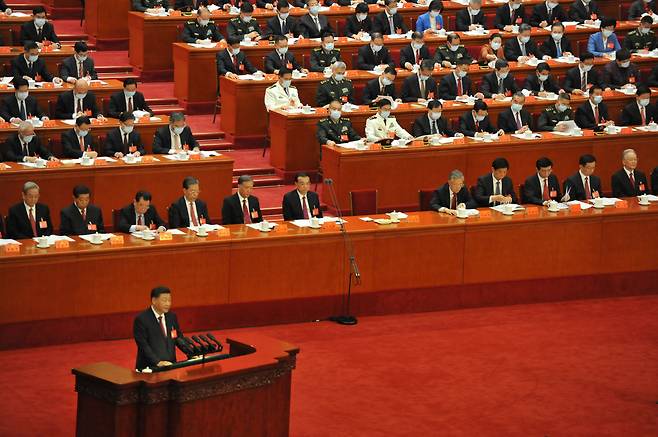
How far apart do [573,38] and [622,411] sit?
32.9 feet

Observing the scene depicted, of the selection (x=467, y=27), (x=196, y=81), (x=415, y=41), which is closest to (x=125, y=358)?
(x=196, y=81)

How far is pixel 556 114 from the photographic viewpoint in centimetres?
1667

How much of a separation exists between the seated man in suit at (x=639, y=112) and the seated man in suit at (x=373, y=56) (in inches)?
122

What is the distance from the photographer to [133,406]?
8172 millimetres

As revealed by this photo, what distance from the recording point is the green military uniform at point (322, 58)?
1734 cm

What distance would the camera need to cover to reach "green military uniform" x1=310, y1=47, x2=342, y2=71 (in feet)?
56.9

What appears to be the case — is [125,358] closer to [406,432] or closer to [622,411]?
[406,432]

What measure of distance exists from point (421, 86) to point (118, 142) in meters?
4.39

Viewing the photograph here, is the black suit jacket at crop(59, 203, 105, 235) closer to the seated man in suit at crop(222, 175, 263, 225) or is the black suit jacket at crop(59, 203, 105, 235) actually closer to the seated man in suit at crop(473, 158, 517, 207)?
the seated man in suit at crop(222, 175, 263, 225)

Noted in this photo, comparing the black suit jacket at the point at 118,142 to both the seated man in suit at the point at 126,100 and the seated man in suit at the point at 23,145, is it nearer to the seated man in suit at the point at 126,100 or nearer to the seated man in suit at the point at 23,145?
the seated man in suit at the point at 23,145

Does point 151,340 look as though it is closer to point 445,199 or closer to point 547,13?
point 445,199

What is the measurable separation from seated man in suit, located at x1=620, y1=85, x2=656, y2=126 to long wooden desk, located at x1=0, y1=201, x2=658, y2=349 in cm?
353

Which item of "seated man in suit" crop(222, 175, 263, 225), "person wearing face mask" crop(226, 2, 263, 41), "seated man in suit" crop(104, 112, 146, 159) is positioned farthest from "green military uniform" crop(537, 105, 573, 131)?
"seated man in suit" crop(104, 112, 146, 159)

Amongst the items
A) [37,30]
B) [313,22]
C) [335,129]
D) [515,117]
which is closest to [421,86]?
[515,117]
